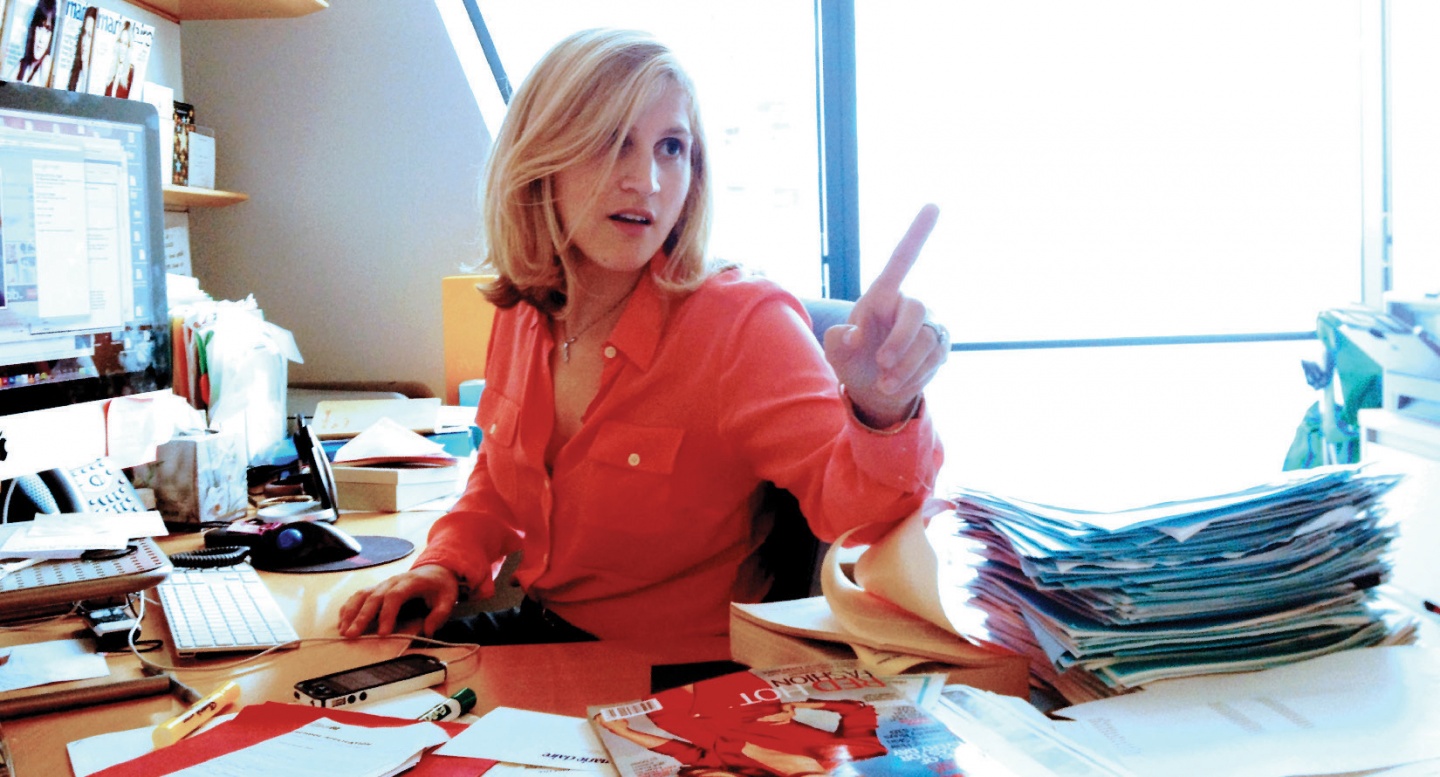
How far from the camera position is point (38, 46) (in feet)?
5.42

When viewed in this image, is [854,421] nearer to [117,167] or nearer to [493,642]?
[493,642]

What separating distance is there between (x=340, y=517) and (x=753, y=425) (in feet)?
2.60

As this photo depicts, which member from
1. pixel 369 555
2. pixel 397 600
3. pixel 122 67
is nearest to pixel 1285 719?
pixel 397 600

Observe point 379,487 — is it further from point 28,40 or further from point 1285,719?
point 1285,719

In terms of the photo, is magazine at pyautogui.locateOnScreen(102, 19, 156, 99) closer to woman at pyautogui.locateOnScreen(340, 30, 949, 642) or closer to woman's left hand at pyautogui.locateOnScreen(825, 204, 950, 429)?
woman at pyautogui.locateOnScreen(340, 30, 949, 642)

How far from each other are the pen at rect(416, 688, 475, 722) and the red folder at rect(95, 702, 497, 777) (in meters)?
0.02

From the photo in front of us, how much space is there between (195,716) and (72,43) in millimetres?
1371

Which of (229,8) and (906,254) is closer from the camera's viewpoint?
(906,254)

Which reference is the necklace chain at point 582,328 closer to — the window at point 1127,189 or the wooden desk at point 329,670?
the wooden desk at point 329,670

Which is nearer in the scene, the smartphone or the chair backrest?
the smartphone

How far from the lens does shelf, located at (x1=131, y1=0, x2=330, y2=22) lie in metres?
2.41

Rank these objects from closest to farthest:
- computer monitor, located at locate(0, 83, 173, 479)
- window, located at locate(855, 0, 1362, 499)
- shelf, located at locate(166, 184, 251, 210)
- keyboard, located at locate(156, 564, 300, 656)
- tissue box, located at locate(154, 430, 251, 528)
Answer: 1. keyboard, located at locate(156, 564, 300, 656)
2. computer monitor, located at locate(0, 83, 173, 479)
3. tissue box, located at locate(154, 430, 251, 528)
4. shelf, located at locate(166, 184, 251, 210)
5. window, located at locate(855, 0, 1362, 499)

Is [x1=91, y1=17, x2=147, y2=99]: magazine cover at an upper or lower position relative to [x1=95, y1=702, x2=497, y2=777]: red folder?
upper

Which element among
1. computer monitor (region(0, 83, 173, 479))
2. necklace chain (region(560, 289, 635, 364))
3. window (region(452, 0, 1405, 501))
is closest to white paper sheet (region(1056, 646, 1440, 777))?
necklace chain (region(560, 289, 635, 364))
